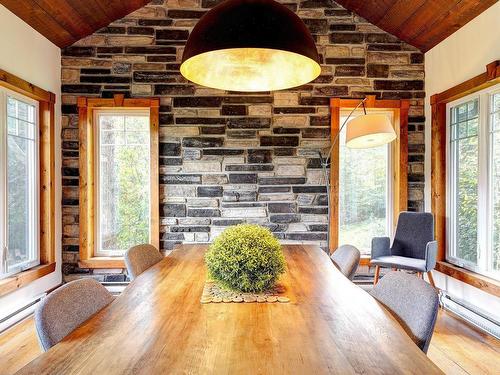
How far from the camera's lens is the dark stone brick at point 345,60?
162 inches

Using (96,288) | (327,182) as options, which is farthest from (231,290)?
(327,182)

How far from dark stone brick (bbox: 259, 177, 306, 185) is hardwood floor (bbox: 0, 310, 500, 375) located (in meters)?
1.90

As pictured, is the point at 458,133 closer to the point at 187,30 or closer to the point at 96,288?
the point at 187,30

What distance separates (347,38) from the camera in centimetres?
411

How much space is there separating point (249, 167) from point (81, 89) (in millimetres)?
2034

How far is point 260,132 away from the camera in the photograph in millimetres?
4082

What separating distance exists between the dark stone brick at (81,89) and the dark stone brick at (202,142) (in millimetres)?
1110

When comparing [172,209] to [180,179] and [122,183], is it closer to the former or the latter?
[180,179]

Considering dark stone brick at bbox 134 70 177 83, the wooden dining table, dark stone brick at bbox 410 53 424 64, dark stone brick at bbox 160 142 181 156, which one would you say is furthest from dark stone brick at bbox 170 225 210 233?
dark stone brick at bbox 410 53 424 64

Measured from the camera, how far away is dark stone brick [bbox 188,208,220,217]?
160 inches

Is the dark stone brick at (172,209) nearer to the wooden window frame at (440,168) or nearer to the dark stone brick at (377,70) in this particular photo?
the dark stone brick at (377,70)

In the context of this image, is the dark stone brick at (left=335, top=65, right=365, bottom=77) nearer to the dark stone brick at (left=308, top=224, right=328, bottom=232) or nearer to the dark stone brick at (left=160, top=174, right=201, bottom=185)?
the dark stone brick at (left=308, top=224, right=328, bottom=232)

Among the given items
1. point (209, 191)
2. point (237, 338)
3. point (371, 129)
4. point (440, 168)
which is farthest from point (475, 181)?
point (237, 338)

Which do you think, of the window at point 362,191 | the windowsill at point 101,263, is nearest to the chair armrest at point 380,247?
the window at point 362,191
